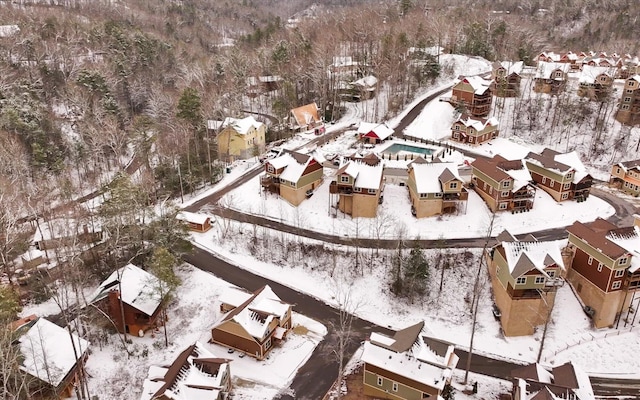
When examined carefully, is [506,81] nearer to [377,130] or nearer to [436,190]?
[377,130]

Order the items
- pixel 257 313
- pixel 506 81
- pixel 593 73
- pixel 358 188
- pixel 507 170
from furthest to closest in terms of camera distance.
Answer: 1. pixel 506 81
2. pixel 593 73
3. pixel 507 170
4. pixel 358 188
5. pixel 257 313

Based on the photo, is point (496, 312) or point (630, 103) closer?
point (496, 312)

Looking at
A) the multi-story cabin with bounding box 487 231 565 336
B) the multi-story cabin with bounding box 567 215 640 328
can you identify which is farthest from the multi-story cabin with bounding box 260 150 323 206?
the multi-story cabin with bounding box 567 215 640 328

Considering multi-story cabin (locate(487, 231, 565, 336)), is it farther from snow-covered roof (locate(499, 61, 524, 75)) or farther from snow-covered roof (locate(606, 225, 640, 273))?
snow-covered roof (locate(499, 61, 524, 75))

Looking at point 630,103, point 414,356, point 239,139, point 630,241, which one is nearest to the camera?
point 414,356

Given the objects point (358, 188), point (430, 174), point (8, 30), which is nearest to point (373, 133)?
point (430, 174)

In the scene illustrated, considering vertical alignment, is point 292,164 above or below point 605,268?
above

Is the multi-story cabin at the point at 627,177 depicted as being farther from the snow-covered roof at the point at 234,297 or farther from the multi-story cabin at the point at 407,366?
the snow-covered roof at the point at 234,297

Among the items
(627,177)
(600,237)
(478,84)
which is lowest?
(627,177)
